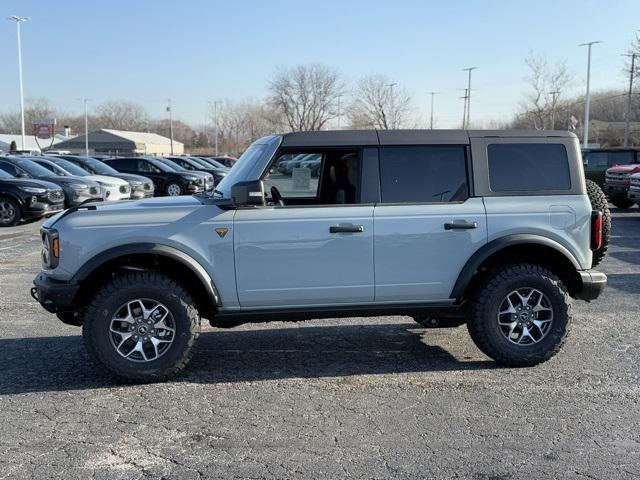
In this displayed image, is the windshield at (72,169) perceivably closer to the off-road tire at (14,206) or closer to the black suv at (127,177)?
the black suv at (127,177)

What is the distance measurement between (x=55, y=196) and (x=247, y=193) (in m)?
12.5

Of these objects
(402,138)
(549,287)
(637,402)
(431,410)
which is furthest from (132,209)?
(637,402)

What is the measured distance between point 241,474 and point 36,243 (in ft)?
35.4

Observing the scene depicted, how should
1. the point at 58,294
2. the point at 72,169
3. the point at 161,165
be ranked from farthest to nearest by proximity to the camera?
the point at 161,165 → the point at 72,169 → the point at 58,294

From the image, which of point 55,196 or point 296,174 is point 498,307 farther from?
point 55,196

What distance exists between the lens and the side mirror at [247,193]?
483 centimetres

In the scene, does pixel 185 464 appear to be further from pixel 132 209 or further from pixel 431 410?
pixel 132 209

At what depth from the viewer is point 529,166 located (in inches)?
211

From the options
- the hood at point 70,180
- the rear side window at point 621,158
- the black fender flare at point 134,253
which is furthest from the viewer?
the rear side window at point 621,158

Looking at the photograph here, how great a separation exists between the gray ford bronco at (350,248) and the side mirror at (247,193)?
1 cm

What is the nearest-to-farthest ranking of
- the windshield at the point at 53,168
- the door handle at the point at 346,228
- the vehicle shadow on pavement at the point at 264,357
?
the door handle at the point at 346,228 → the vehicle shadow on pavement at the point at 264,357 → the windshield at the point at 53,168

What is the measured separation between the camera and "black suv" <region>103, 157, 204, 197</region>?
962 inches

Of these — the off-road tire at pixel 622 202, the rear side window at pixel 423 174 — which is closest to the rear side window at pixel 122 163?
the off-road tire at pixel 622 202

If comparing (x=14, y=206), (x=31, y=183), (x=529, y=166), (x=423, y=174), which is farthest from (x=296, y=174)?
(x=31, y=183)
